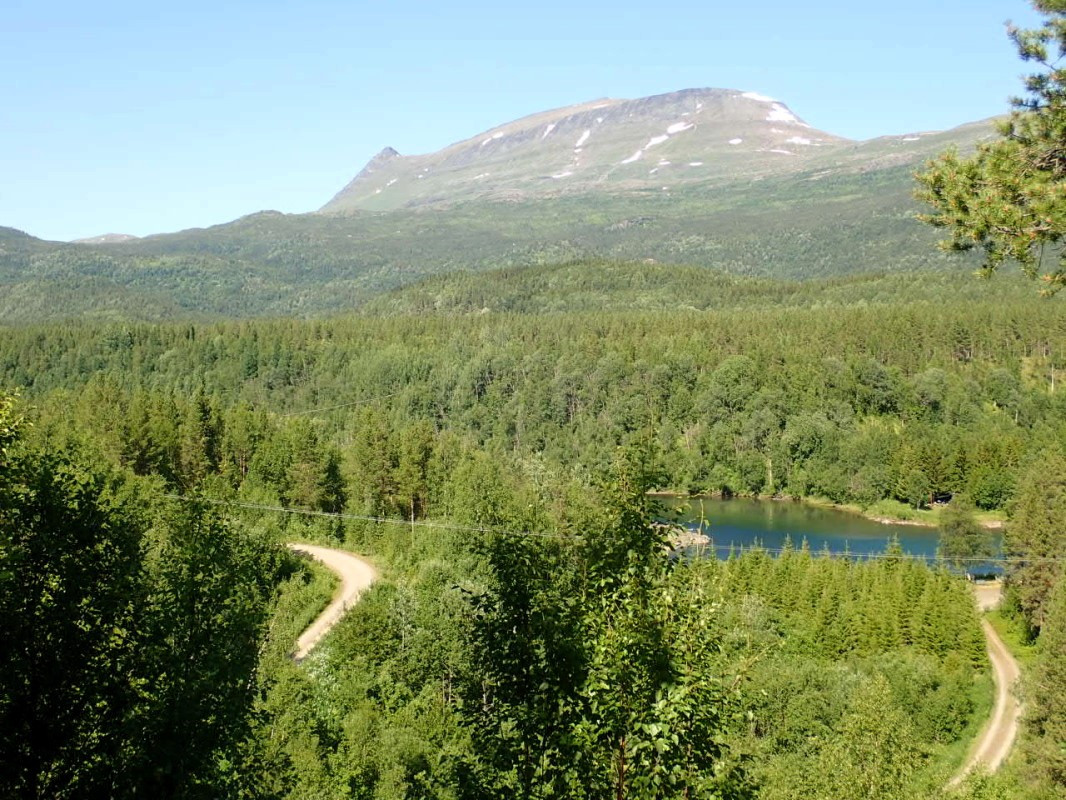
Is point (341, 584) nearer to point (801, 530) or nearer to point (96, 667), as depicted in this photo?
point (96, 667)

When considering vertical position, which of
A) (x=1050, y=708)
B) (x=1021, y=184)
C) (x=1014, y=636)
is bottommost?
(x=1014, y=636)

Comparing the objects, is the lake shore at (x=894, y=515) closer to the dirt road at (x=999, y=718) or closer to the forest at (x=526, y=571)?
the forest at (x=526, y=571)

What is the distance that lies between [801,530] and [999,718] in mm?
44082

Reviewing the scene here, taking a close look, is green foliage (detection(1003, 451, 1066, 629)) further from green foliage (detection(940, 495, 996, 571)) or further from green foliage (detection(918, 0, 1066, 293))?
green foliage (detection(918, 0, 1066, 293))

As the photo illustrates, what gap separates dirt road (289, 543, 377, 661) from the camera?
110 ft

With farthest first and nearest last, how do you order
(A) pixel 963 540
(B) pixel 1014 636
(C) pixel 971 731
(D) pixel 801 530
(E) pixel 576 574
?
1. (D) pixel 801 530
2. (A) pixel 963 540
3. (B) pixel 1014 636
4. (C) pixel 971 731
5. (E) pixel 576 574

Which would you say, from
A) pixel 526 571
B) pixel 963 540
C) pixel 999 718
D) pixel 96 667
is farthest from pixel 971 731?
pixel 96 667

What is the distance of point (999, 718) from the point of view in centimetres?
4038

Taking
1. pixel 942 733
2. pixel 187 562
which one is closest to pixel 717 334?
pixel 942 733

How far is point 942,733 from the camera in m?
38.8

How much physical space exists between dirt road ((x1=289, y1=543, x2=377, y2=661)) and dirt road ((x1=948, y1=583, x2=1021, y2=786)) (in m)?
23.9

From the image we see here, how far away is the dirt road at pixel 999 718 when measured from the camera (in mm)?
36094

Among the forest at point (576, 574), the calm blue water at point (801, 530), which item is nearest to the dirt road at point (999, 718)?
the forest at point (576, 574)

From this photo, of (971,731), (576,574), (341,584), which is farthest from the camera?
(341,584)
